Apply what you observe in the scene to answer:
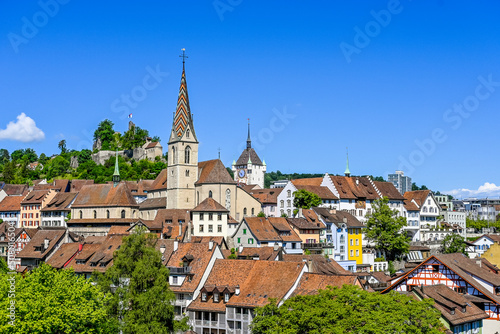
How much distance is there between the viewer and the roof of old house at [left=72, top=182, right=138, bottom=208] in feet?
350

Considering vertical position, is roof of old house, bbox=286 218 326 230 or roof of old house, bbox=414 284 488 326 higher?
roof of old house, bbox=286 218 326 230

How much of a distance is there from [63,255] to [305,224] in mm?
30452

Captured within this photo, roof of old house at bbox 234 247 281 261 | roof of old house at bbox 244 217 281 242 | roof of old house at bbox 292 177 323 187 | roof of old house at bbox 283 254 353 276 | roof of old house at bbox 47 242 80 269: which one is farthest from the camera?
roof of old house at bbox 292 177 323 187

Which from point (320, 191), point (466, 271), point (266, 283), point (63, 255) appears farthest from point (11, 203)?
point (466, 271)

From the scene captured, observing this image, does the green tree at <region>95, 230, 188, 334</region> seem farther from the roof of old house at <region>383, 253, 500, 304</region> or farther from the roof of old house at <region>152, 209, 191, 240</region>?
the roof of old house at <region>152, 209, 191, 240</region>

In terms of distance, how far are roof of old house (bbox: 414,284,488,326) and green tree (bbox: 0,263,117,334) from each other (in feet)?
80.1

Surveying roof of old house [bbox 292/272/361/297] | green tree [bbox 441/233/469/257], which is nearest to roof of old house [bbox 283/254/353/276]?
roof of old house [bbox 292/272/361/297]

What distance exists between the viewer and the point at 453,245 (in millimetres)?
99688

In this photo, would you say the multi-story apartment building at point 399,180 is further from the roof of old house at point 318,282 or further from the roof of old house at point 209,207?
the roof of old house at point 318,282

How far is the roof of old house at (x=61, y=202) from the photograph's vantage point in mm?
113312

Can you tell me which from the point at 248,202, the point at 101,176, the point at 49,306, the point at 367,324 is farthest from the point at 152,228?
the point at 101,176

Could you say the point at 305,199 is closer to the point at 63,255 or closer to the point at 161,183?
the point at 161,183

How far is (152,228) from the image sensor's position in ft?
297

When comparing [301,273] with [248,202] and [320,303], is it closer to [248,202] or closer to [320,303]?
[320,303]
